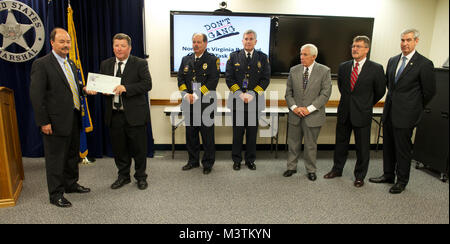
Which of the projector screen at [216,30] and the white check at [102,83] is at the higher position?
the projector screen at [216,30]

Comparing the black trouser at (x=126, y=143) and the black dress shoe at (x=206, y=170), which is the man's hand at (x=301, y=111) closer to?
the black dress shoe at (x=206, y=170)

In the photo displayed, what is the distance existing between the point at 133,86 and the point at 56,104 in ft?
2.15

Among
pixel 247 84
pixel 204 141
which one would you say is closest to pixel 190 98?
pixel 204 141

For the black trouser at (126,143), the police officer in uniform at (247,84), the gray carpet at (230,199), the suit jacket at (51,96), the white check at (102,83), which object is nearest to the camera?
the suit jacket at (51,96)

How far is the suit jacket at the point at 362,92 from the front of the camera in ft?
10.1

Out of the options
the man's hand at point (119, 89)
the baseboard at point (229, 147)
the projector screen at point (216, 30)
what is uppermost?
the projector screen at point (216, 30)

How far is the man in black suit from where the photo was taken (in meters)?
2.82

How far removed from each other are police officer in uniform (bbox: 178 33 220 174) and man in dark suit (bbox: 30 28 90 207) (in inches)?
44.7

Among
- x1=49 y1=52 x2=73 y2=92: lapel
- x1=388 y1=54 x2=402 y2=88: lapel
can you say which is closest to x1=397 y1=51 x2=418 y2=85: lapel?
x1=388 y1=54 x2=402 y2=88: lapel

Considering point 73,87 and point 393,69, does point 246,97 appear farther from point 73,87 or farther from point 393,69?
point 73,87

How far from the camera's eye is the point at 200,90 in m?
3.44

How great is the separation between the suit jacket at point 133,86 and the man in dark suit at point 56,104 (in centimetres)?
28

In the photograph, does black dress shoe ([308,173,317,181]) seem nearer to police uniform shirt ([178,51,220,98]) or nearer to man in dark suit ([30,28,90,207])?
police uniform shirt ([178,51,220,98])

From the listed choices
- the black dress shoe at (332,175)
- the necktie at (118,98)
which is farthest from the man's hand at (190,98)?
the black dress shoe at (332,175)
